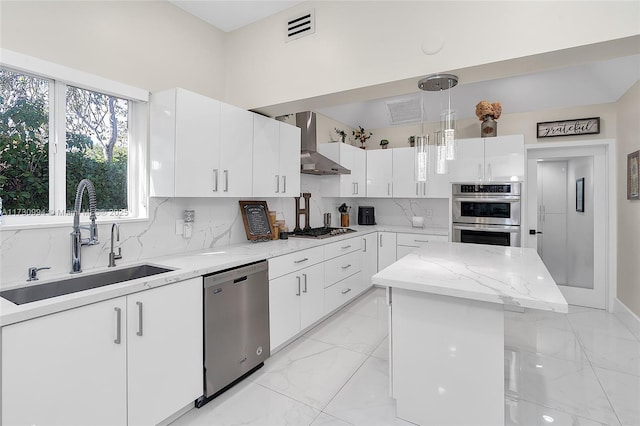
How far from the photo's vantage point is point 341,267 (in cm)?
372

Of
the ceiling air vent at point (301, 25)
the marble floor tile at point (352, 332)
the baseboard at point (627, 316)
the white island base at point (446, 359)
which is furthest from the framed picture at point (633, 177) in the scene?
the ceiling air vent at point (301, 25)

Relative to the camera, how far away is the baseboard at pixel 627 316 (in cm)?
313

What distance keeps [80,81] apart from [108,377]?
1.79 metres

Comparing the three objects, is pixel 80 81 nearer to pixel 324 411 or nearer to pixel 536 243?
pixel 324 411

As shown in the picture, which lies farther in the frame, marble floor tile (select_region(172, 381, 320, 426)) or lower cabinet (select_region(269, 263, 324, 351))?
lower cabinet (select_region(269, 263, 324, 351))

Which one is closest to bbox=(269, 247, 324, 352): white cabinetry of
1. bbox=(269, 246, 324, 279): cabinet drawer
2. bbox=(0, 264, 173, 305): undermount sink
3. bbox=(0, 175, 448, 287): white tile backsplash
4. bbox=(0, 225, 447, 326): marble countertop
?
bbox=(269, 246, 324, 279): cabinet drawer

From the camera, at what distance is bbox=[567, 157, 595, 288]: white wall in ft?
12.7

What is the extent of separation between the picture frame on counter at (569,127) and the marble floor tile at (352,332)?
10.2 ft

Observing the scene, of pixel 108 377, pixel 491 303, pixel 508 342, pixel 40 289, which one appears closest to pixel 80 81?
pixel 40 289

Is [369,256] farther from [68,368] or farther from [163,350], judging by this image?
[68,368]

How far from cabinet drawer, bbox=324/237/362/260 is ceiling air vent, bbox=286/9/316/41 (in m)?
2.00

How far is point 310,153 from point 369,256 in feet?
5.80

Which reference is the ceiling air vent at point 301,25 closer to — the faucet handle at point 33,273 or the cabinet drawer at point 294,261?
the cabinet drawer at point 294,261

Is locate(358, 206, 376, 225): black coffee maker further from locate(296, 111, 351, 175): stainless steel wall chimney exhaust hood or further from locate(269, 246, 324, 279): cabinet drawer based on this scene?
locate(269, 246, 324, 279): cabinet drawer
